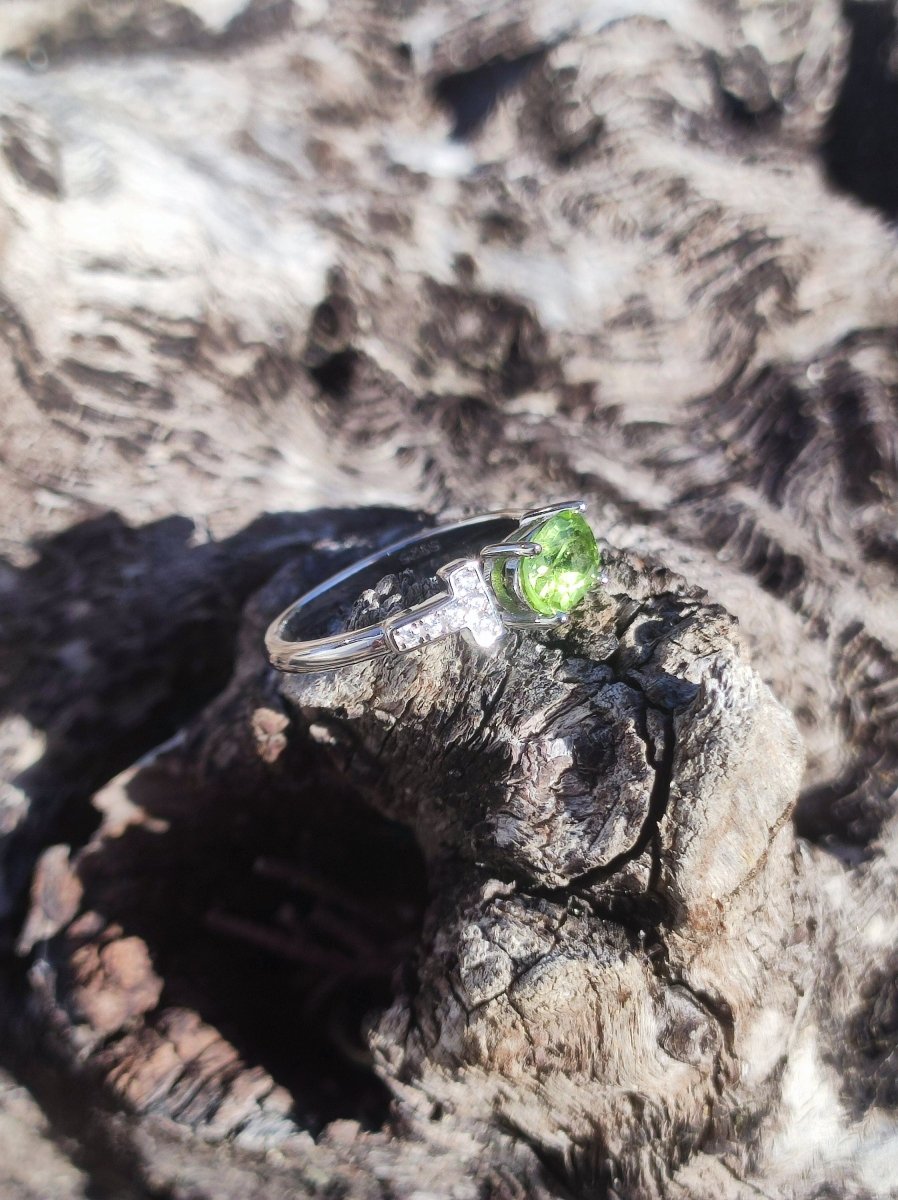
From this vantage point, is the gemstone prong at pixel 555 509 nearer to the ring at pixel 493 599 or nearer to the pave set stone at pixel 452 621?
the ring at pixel 493 599

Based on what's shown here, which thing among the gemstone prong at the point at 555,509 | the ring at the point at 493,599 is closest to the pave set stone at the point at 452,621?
the ring at the point at 493,599

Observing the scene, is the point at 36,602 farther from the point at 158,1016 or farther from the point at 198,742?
the point at 158,1016

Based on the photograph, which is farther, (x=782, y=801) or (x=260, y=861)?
(x=260, y=861)

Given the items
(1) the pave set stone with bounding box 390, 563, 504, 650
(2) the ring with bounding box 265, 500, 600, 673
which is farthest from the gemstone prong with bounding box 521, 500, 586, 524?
(1) the pave set stone with bounding box 390, 563, 504, 650

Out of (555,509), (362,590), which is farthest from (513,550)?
(362,590)

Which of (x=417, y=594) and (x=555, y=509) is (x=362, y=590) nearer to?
(x=417, y=594)

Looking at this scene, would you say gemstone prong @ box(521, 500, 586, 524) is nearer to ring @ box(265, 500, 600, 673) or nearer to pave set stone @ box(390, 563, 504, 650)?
ring @ box(265, 500, 600, 673)

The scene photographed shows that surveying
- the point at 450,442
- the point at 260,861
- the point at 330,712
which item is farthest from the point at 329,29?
the point at 260,861

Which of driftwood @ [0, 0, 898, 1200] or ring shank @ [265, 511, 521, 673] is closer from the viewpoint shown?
driftwood @ [0, 0, 898, 1200]
